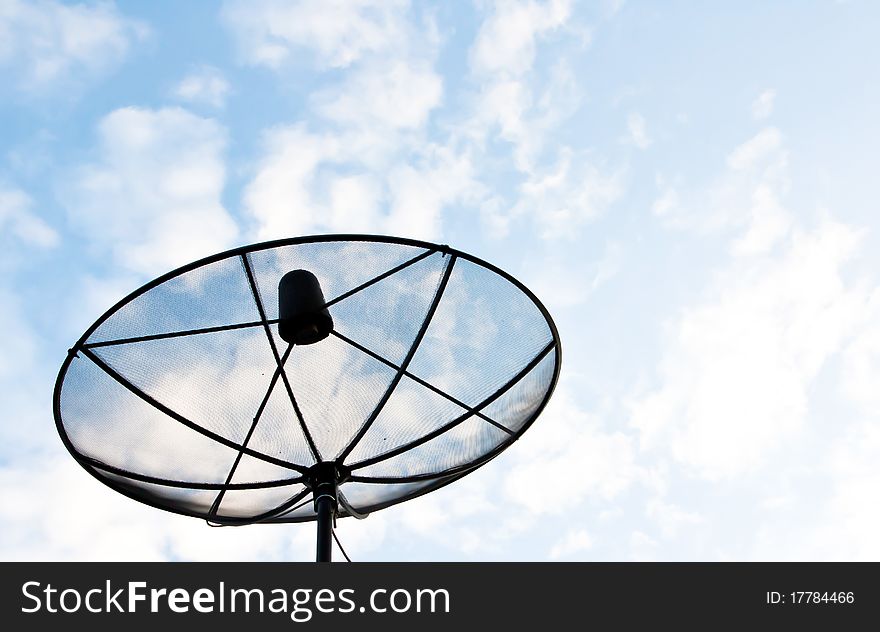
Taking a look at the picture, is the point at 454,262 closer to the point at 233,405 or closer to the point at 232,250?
the point at 232,250

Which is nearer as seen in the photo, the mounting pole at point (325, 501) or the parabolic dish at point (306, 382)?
the mounting pole at point (325, 501)

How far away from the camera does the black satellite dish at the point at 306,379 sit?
8.30 metres

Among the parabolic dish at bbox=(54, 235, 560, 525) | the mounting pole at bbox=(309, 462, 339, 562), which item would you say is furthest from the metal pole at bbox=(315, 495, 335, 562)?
the parabolic dish at bbox=(54, 235, 560, 525)

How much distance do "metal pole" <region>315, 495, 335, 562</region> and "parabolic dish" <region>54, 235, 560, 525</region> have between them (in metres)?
0.42

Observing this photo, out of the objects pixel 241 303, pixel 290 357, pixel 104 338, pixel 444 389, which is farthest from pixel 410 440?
pixel 104 338

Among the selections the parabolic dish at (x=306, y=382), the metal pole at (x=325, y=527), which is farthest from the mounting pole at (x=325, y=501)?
the parabolic dish at (x=306, y=382)

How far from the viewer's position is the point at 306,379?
8.91m

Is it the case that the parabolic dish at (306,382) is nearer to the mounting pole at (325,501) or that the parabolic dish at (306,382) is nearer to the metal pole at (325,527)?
the mounting pole at (325,501)

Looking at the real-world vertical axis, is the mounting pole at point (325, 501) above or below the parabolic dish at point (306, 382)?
below

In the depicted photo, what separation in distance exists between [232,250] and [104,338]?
1405mm

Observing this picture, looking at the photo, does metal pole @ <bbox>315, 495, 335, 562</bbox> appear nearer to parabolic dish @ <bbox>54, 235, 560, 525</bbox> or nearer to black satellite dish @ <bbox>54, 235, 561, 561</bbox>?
black satellite dish @ <bbox>54, 235, 561, 561</bbox>

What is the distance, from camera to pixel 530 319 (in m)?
8.71

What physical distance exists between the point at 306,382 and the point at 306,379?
0.03 meters

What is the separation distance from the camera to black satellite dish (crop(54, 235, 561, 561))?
27.2ft
